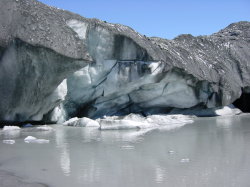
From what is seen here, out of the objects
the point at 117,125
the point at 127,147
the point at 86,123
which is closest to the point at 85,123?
the point at 86,123

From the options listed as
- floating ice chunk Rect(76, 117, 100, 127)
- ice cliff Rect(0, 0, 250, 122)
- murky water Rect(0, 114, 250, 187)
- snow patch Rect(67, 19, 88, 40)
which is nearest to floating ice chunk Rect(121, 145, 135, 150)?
murky water Rect(0, 114, 250, 187)


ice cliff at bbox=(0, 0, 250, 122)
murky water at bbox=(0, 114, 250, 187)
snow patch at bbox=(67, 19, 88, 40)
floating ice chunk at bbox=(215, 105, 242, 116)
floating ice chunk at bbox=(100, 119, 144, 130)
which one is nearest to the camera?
murky water at bbox=(0, 114, 250, 187)

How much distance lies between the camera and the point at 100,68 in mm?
13648

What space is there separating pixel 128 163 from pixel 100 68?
29.0 feet

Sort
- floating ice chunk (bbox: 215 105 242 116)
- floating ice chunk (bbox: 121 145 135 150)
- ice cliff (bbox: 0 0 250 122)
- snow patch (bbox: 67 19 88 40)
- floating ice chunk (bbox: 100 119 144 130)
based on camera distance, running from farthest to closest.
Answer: floating ice chunk (bbox: 215 105 242 116) → snow patch (bbox: 67 19 88 40) → floating ice chunk (bbox: 100 119 144 130) → ice cliff (bbox: 0 0 250 122) → floating ice chunk (bbox: 121 145 135 150)

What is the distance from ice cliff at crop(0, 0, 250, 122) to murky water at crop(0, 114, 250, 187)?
11.1 feet

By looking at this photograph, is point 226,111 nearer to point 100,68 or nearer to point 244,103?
point 244,103

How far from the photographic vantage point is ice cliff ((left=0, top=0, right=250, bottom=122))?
997 cm

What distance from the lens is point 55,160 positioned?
5395 millimetres

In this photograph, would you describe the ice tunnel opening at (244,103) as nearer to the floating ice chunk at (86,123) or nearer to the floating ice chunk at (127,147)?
the floating ice chunk at (86,123)

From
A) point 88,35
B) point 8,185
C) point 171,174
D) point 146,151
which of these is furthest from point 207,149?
point 88,35

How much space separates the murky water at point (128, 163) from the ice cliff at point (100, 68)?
3.38m

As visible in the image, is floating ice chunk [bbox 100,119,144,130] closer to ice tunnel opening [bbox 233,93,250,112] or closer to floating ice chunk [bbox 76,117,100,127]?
floating ice chunk [bbox 76,117,100,127]

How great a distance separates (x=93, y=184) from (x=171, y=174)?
1107 millimetres
